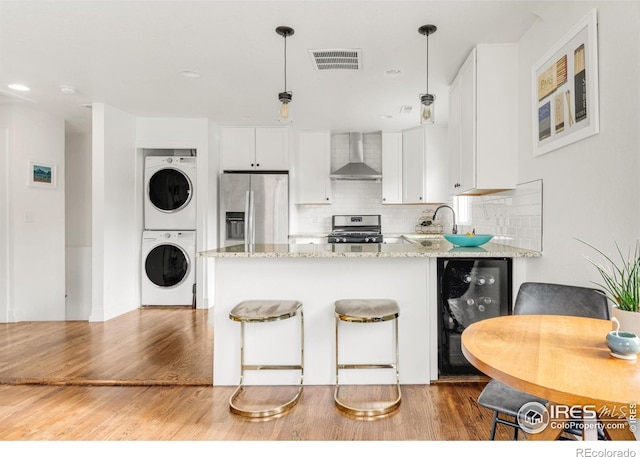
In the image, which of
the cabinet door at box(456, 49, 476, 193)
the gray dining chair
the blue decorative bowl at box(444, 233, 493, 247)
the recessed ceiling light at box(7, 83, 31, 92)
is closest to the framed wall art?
the cabinet door at box(456, 49, 476, 193)

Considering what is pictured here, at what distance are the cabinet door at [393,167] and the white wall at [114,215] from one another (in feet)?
10.6

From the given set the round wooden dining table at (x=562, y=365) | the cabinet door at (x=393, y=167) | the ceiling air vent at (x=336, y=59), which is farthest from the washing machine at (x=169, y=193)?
the round wooden dining table at (x=562, y=365)

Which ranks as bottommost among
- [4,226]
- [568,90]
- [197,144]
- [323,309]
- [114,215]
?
[323,309]

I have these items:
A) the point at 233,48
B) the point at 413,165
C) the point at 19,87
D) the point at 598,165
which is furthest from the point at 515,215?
the point at 19,87

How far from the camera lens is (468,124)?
2.95m

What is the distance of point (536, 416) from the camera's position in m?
1.27

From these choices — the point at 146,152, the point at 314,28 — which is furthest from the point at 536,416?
the point at 146,152

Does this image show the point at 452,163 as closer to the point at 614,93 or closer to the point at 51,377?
the point at 614,93

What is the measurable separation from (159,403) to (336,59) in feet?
8.83

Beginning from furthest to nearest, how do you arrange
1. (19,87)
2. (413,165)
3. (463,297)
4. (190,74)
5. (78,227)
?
(78,227) → (413,165) → (19,87) → (190,74) → (463,297)

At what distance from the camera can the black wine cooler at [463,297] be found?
254cm

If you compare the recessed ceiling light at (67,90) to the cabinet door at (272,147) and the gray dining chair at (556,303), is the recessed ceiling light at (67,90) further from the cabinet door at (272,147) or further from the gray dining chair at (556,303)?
the gray dining chair at (556,303)

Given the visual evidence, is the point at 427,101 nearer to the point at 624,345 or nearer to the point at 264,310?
the point at 264,310

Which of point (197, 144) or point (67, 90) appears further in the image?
point (197, 144)
